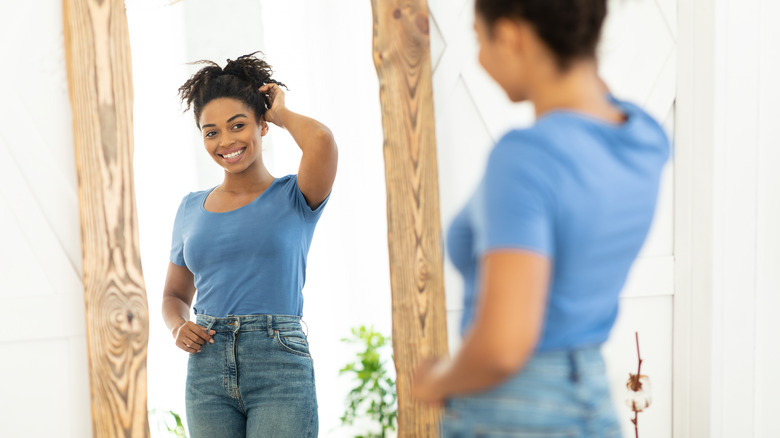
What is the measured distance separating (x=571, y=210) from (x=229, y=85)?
114 centimetres

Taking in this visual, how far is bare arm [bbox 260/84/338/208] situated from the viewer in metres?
1.54

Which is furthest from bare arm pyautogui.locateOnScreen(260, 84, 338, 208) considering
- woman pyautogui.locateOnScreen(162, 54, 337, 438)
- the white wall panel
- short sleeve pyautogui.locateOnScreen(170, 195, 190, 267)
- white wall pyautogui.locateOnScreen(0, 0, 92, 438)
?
the white wall panel

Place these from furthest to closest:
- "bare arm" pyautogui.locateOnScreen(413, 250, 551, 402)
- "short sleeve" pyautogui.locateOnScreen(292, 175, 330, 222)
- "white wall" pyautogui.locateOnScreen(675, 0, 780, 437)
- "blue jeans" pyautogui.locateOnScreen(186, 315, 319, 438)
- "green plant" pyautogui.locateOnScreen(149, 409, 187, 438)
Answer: "white wall" pyautogui.locateOnScreen(675, 0, 780, 437) → "green plant" pyautogui.locateOnScreen(149, 409, 187, 438) → "short sleeve" pyautogui.locateOnScreen(292, 175, 330, 222) → "blue jeans" pyautogui.locateOnScreen(186, 315, 319, 438) → "bare arm" pyautogui.locateOnScreen(413, 250, 551, 402)

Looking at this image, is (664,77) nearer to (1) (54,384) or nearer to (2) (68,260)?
(2) (68,260)

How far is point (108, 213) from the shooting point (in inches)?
63.7

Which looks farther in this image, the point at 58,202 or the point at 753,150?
the point at 753,150

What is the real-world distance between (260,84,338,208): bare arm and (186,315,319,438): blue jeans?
1.00 ft

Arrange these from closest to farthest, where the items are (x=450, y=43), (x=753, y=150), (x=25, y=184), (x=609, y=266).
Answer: (x=609, y=266) → (x=25, y=184) → (x=450, y=43) → (x=753, y=150)

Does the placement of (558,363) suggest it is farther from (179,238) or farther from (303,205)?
(179,238)

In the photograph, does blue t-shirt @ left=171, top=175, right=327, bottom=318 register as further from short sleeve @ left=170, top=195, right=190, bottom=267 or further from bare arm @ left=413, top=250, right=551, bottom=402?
bare arm @ left=413, top=250, right=551, bottom=402

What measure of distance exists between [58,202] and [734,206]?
6.21 ft

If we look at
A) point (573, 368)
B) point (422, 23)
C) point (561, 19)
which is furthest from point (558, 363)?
point (422, 23)

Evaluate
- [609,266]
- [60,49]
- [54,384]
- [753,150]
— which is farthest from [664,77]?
[54,384]

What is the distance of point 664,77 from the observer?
1999mm
